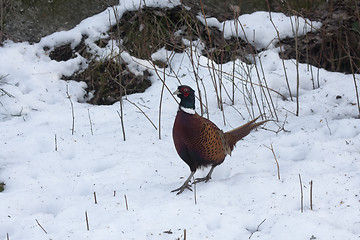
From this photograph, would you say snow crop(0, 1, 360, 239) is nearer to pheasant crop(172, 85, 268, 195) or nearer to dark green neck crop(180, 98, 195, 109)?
Result: pheasant crop(172, 85, 268, 195)

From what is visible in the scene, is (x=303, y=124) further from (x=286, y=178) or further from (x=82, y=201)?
(x=82, y=201)

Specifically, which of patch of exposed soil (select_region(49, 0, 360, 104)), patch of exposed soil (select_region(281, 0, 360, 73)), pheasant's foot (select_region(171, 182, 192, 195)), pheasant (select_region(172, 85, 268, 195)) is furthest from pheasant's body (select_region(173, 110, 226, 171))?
patch of exposed soil (select_region(281, 0, 360, 73))

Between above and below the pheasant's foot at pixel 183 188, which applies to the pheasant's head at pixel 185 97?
above

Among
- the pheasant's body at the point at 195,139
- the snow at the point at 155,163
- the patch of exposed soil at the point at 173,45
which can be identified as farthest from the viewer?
the patch of exposed soil at the point at 173,45

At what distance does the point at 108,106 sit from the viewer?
4168 millimetres

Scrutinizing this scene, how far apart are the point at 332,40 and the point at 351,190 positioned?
2.49 meters

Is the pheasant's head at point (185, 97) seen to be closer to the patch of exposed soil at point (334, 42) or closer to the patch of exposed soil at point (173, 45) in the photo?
the patch of exposed soil at point (173, 45)

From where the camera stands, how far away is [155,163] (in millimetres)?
3205

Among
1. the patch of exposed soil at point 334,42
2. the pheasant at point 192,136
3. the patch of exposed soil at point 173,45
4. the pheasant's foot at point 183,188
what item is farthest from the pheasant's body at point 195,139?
the patch of exposed soil at point 334,42

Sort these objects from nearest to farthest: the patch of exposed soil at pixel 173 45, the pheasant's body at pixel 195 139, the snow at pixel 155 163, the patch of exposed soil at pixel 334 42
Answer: the snow at pixel 155 163 < the pheasant's body at pixel 195 139 < the patch of exposed soil at pixel 173 45 < the patch of exposed soil at pixel 334 42

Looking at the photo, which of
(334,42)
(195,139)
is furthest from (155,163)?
(334,42)

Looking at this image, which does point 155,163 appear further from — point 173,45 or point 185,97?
point 173,45

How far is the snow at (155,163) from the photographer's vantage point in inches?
92.5

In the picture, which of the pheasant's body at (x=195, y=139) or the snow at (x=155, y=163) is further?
the pheasant's body at (x=195, y=139)
